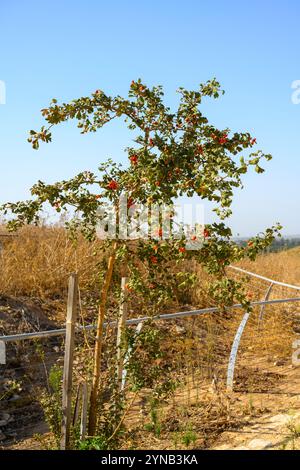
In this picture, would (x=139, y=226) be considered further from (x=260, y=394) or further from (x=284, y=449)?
(x=260, y=394)

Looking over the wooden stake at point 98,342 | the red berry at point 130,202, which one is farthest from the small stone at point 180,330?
the red berry at point 130,202

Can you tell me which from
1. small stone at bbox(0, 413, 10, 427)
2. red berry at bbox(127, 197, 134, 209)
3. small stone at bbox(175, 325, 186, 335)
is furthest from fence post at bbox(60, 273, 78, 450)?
small stone at bbox(175, 325, 186, 335)

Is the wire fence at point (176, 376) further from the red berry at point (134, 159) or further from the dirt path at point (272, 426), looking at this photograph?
the red berry at point (134, 159)

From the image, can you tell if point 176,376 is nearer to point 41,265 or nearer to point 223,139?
point 41,265

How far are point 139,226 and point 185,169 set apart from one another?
0.47 metres

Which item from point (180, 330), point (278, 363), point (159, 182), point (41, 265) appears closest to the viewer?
point (159, 182)

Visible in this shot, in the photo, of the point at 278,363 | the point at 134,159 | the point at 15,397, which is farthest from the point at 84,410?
the point at 278,363

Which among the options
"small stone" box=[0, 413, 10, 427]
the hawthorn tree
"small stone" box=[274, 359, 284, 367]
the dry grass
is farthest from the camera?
the dry grass

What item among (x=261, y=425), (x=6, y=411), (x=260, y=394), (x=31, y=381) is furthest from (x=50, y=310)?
(x=261, y=425)

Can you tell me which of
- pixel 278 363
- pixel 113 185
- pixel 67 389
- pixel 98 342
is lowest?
pixel 278 363

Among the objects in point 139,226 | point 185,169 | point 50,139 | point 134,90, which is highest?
point 134,90

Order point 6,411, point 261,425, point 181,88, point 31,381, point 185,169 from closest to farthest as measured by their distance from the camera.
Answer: point 185,169 < point 181,88 < point 261,425 < point 6,411 < point 31,381

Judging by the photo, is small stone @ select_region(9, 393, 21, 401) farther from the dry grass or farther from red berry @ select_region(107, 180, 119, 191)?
red berry @ select_region(107, 180, 119, 191)
